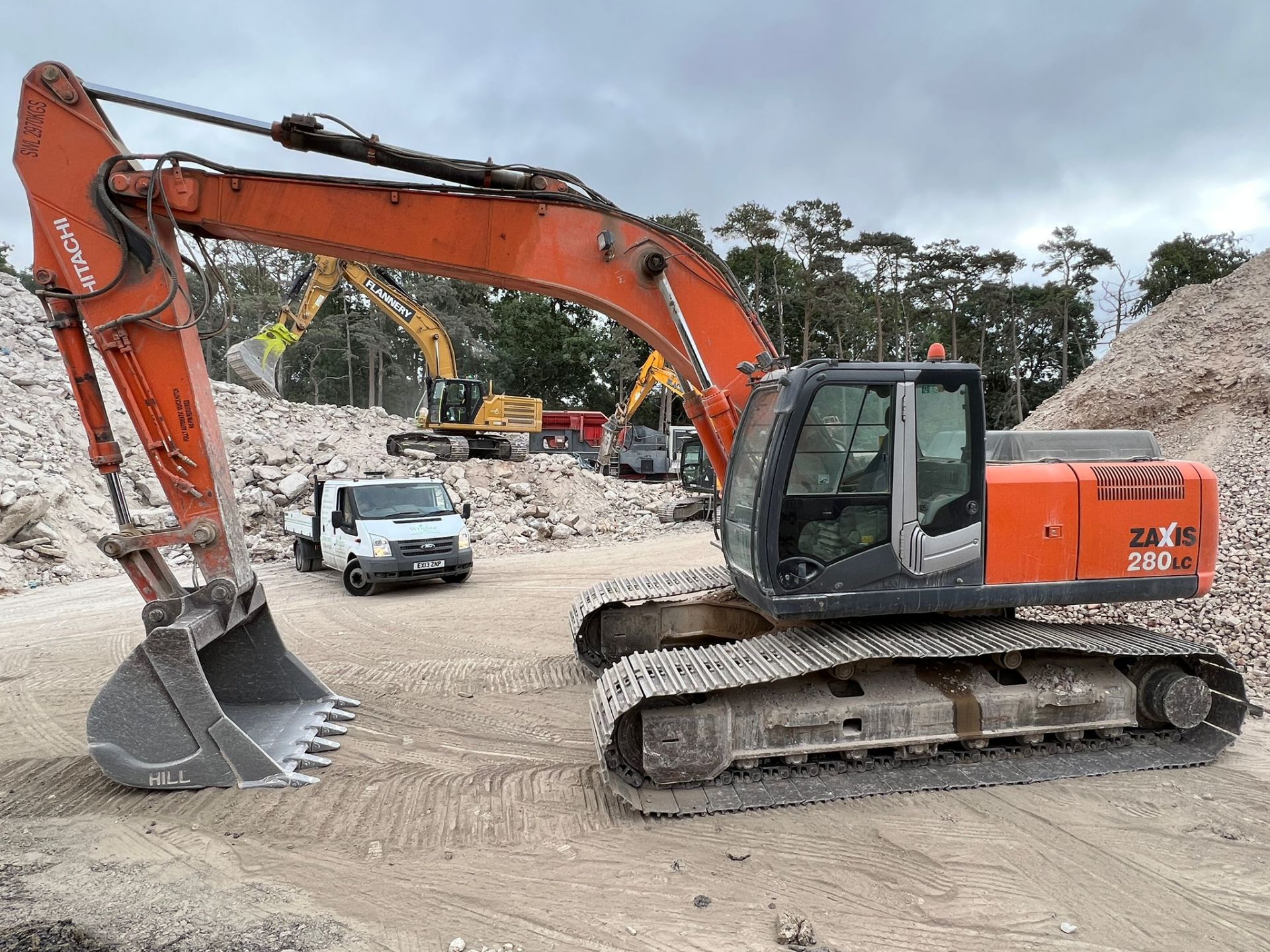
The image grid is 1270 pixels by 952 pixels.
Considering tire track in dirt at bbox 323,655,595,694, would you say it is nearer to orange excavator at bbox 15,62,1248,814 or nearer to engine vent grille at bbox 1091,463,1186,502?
orange excavator at bbox 15,62,1248,814

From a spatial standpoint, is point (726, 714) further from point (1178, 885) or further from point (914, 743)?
point (1178, 885)

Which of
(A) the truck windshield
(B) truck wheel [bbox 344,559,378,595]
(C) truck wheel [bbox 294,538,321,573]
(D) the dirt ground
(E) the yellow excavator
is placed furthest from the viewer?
(E) the yellow excavator

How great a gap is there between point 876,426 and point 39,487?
1358cm

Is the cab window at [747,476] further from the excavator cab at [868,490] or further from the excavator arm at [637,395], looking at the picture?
the excavator arm at [637,395]

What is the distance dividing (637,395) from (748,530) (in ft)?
63.1

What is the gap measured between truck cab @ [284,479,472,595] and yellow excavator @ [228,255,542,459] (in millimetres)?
5951

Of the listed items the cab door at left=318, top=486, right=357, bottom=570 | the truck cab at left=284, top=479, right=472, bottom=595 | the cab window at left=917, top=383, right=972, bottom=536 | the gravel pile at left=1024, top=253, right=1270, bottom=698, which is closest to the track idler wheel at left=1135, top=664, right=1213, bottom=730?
the gravel pile at left=1024, top=253, right=1270, bottom=698

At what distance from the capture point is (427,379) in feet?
65.4

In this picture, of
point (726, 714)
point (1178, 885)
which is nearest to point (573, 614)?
point (726, 714)

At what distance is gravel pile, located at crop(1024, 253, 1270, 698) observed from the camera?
6.87 m

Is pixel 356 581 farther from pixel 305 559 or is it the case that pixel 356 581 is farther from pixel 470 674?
pixel 470 674

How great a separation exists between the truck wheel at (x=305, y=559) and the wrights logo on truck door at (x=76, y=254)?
8495mm

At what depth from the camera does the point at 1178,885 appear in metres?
3.52

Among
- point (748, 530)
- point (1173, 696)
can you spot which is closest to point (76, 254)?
point (748, 530)
